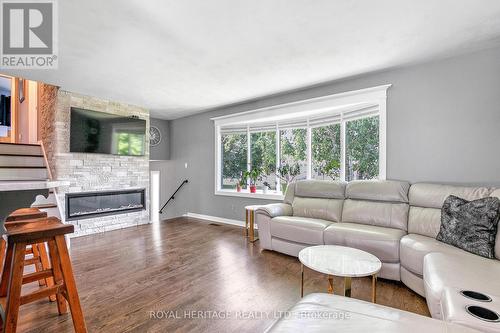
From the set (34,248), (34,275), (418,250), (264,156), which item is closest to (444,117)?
(418,250)

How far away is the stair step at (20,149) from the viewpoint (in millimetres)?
3377

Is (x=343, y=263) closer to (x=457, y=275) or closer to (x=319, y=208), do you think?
(x=457, y=275)

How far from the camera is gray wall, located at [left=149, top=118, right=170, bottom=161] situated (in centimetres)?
598

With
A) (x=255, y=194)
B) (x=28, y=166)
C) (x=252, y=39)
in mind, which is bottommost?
(x=255, y=194)

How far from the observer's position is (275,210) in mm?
3445

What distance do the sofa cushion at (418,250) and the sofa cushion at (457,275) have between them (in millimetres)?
111

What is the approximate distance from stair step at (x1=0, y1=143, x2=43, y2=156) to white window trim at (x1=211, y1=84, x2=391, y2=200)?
121 inches

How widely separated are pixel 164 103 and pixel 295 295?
4.15 meters

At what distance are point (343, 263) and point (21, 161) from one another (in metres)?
4.58

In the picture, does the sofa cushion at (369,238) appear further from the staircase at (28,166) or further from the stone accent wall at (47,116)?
the stone accent wall at (47,116)

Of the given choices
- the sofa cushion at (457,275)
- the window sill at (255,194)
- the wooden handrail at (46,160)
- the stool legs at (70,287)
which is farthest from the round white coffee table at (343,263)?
the wooden handrail at (46,160)

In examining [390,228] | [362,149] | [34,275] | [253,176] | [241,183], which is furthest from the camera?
[241,183]

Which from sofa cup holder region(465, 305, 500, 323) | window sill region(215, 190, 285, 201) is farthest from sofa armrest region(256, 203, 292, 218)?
sofa cup holder region(465, 305, 500, 323)

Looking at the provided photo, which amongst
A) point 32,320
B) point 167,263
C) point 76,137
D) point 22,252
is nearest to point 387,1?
point 22,252
